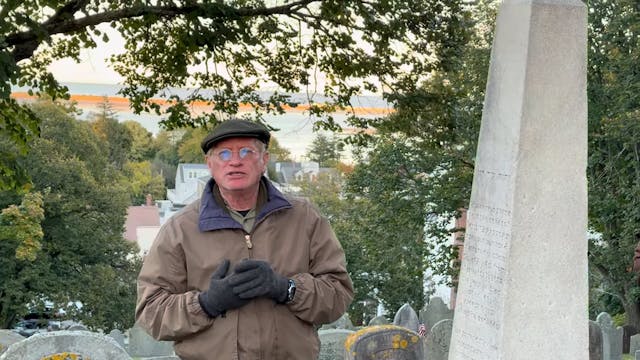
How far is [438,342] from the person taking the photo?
10719mm

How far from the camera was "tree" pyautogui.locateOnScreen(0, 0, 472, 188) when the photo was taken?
11.9 m

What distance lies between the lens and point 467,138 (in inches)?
711

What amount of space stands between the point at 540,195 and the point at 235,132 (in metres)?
1.89

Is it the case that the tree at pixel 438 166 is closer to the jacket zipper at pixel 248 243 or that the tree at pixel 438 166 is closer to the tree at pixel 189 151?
the jacket zipper at pixel 248 243

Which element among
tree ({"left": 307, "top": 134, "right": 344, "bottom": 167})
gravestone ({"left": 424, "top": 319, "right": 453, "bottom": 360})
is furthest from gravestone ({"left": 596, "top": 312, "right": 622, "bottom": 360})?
tree ({"left": 307, "top": 134, "right": 344, "bottom": 167})

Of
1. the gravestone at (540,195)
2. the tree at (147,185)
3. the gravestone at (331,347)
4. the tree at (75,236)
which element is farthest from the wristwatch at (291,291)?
the tree at (147,185)

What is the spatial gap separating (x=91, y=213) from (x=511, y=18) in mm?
31266

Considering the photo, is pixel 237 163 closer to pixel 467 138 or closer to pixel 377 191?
pixel 467 138

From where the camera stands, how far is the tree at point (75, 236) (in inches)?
1251

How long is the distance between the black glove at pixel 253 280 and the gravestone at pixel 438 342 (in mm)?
7421

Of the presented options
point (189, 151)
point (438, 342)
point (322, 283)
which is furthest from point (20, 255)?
point (189, 151)

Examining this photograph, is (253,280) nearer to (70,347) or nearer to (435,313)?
(70,347)

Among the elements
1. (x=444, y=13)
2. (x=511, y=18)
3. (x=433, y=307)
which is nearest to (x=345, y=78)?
(x=444, y=13)

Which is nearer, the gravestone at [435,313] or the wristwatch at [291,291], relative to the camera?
the wristwatch at [291,291]
